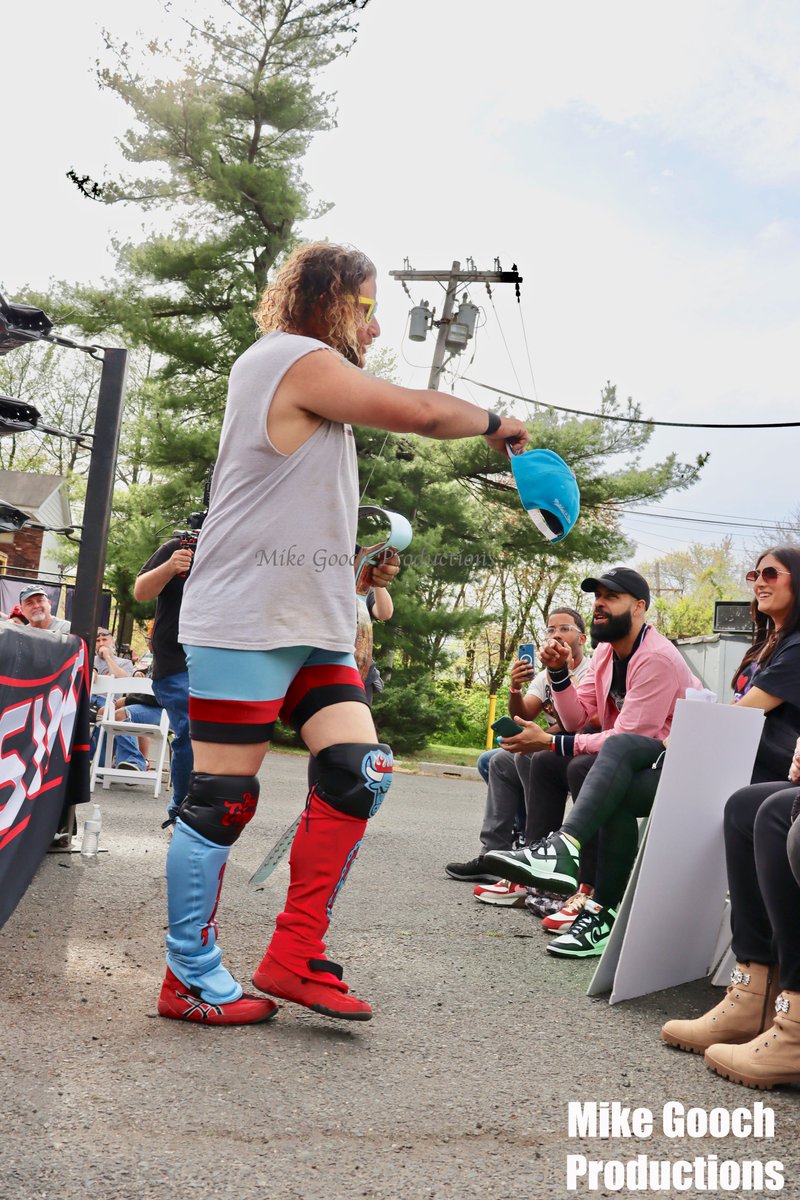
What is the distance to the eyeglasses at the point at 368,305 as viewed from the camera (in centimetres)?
305

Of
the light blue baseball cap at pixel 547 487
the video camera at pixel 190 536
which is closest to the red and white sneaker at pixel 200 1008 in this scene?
the light blue baseball cap at pixel 547 487

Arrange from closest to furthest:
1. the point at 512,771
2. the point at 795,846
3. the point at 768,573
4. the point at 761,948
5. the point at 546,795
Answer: the point at 795,846 < the point at 761,948 < the point at 768,573 < the point at 546,795 < the point at 512,771

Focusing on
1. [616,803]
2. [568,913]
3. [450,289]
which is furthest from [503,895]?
[450,289]

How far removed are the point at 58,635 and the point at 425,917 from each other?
1.89 metres

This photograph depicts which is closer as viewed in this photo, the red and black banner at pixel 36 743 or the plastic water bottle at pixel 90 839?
the red and black banner at pixel 36 743

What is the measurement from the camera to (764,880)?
2.77 metres

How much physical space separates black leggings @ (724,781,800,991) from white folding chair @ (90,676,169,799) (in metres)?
6.18

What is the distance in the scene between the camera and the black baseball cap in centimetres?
464

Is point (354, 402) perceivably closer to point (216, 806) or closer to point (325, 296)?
point (325, 296)

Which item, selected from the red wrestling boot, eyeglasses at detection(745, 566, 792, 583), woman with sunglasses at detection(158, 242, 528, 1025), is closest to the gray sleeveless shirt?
woman with sunglasses at detection(158, 242, 528, 1025)

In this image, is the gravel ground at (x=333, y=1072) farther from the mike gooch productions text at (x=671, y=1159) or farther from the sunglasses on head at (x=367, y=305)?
the sunglasses on head at (x=367, y=305)

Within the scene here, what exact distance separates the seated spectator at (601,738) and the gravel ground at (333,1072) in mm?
310

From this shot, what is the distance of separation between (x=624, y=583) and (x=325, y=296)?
217 cm

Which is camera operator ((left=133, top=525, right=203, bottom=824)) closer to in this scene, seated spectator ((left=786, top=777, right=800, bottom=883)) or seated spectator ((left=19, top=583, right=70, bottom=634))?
seated spectator ((left=19, top=583, right=70, bottom=634))
